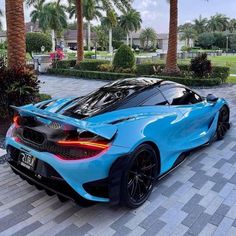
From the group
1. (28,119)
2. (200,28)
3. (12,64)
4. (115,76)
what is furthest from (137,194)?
(200,28)

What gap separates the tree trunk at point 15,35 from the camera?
6.48 meters

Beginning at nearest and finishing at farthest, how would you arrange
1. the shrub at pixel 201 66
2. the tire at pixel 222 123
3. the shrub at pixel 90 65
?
the tire at pixel 222 123
the shrub at pixel 201 66
the shrub at pixel 90 65

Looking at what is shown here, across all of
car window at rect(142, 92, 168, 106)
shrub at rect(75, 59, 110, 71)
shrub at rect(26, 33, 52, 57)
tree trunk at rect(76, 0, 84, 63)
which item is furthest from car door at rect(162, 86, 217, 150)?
shrub at rect(26, 33, 52, 57)

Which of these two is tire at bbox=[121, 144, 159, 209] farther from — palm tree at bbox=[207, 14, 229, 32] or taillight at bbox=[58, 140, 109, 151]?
palm tree at bbox=[207, 14, 229, 32]

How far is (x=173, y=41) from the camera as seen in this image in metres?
13.0

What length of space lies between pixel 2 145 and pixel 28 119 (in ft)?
7.40

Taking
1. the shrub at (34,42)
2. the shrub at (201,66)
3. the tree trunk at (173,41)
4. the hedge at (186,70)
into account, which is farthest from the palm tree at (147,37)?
the shrub at (201,66)

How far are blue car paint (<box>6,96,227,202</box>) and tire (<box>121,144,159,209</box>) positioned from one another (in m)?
0.13

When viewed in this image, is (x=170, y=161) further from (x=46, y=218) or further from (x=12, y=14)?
(x=12, y=14)

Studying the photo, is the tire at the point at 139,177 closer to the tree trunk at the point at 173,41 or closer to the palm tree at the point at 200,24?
the tree trunk at the point at 173,41

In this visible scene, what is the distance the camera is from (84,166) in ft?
9.00

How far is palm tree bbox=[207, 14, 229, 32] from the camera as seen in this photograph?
283 ft

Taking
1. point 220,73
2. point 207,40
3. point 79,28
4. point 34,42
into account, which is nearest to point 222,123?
point 220,73

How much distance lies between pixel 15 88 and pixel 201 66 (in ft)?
27.7
